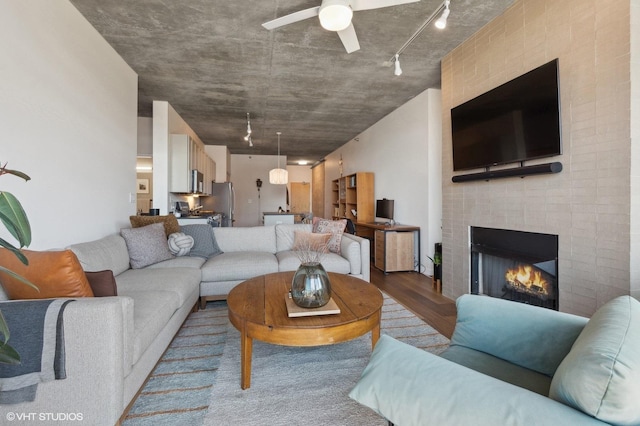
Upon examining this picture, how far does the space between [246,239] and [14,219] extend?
286 centimetres

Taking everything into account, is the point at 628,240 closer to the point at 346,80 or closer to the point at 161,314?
the point at 161,314

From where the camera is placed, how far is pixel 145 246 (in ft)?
9.29

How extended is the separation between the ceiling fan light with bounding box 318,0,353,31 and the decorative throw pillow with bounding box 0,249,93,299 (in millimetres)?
2188

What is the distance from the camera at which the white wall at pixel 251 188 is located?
934 centimetres

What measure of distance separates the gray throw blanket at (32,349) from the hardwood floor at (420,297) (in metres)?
2.43

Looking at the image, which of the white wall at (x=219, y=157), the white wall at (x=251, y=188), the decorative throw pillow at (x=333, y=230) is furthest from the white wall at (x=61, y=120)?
the white wall at (x=251, y=188)

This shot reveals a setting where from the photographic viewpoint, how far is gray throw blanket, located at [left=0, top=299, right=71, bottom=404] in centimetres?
117

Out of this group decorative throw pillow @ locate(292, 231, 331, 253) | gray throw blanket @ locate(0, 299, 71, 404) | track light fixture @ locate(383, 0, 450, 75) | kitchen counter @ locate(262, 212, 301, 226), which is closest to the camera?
gray throw blanket @ locate(0, 299, 71, 404)

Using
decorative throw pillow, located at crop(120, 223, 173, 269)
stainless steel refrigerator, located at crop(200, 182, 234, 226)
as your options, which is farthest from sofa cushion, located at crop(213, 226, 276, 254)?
stainless steel refrigerator, located at crop(200, 182, 234, 226)

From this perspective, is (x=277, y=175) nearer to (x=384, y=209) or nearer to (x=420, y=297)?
(x=384, y=209)

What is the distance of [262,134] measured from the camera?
6.84 metres

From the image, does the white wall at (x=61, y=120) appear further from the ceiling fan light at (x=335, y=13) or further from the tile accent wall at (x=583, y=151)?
the tile accent wall at (x=583, y=151)

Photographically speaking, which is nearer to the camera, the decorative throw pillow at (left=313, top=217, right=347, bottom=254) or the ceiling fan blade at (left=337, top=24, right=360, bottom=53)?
the ceiling fan blade at (left=337, top=24, right=360, bottom=53)

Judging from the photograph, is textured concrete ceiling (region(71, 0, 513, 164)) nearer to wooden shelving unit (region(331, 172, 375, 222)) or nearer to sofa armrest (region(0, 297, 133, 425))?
wooden shelving unit (region(331, 172, 375, 222))
